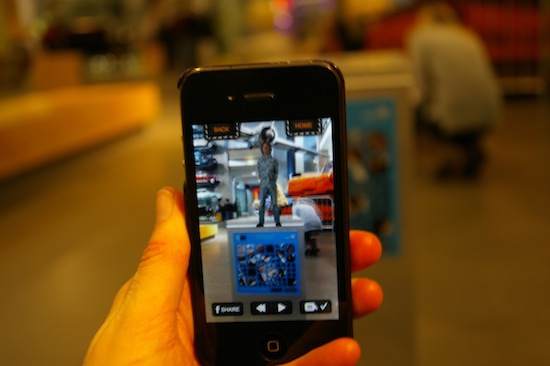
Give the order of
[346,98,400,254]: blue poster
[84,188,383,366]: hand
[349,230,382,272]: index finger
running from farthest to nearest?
[346,98,400,254]: blue poster
[349,230,382,272]: index finger
[84,188,383,366]: hand

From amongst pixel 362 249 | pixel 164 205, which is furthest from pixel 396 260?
pixel 164 205

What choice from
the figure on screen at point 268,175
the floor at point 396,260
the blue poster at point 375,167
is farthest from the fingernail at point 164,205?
the blue poster at point 375,167

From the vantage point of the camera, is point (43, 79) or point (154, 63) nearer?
point (43, 79)

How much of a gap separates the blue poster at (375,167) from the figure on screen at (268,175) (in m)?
0.80

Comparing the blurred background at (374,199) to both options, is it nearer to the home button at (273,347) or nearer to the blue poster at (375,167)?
the blue poster at (375,167)

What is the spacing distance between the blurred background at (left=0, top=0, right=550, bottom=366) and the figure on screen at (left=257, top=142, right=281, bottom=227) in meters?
0.45

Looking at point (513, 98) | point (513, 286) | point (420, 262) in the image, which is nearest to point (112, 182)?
point (420, 262)

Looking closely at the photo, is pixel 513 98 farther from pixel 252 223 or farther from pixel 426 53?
pixel 252 223

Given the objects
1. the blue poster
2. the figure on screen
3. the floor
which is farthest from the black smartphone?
the blue poster

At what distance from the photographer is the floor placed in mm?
1570

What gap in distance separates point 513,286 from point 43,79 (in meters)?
5.30

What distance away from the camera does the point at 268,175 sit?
737 millimetres

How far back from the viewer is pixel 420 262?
253 centimetres

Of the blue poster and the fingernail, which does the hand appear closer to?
the fingernail
